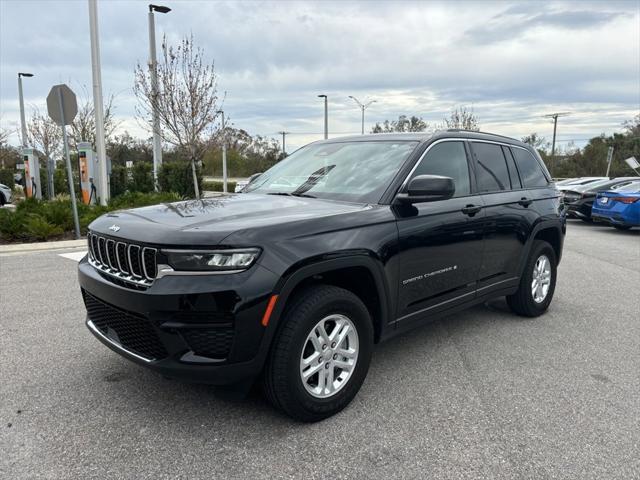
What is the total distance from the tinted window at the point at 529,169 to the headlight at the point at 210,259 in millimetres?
3458

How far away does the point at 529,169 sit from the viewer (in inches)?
209

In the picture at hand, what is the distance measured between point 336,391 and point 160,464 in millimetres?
1071

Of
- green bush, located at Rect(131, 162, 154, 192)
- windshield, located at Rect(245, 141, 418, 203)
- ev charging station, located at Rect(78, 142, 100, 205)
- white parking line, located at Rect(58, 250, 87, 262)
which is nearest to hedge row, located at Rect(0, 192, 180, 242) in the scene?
white parking line, located at Rect(58, 250, 87, 262)

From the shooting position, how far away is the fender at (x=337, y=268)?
2764mm

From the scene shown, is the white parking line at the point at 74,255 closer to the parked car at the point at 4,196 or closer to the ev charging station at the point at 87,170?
the ev charging station at the point at 87,170

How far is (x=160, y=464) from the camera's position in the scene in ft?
8.72

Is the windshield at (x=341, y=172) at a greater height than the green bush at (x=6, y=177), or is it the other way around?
the windshield at (x=341, y=172)

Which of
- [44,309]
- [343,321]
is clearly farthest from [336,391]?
[44,309]

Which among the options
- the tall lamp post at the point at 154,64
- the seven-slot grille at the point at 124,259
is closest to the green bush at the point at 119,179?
the tall lamp post at the point at 154,64

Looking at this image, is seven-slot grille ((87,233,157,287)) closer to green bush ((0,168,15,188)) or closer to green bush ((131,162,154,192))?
green bush ((131,162,154,192))

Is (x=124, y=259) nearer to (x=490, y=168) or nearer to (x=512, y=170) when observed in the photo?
(x=490, y=168)

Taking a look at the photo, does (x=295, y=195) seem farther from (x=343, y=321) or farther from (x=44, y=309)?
(x=44, y=309)

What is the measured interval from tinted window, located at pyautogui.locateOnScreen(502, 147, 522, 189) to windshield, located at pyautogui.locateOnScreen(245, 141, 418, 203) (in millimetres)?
1450

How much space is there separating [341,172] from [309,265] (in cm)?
133
